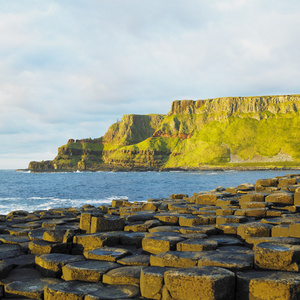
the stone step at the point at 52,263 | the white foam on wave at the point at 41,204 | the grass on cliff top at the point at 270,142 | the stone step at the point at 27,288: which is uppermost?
the grass on cliff top at the point at 270,142

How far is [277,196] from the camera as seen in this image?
1166cm

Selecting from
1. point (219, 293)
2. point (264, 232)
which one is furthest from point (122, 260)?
point (264, 232)

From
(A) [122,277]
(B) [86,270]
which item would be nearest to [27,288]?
(B) [86,270]

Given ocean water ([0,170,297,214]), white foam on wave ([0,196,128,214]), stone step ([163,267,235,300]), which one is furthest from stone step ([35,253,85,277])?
ocean water ([0,170,297,214])

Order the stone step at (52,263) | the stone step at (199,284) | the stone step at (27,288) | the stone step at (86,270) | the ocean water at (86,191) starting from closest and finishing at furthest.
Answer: the stone step at (199,284)
the stone step at (27,288)
the stone step at (86,270)
the stone step at (52,263)
the ocean water at (86,191)

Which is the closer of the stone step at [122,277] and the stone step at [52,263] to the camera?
the stone step at [122,277]

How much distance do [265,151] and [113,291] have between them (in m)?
190

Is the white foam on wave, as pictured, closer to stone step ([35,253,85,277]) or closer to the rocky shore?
the rocky shore

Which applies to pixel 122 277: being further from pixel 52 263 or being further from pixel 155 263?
pixel 52 263

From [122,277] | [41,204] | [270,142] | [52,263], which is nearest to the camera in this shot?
[122,277]

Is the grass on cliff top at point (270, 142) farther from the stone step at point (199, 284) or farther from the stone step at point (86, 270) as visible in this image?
the stone step at point (199, 284)

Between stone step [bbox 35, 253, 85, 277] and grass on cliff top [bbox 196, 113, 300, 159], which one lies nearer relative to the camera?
stone step [bbox 35, 253, 85, 277]

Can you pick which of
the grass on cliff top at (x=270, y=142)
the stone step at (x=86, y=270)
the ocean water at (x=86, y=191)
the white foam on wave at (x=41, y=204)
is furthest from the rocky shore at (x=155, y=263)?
the grass on cliff top at (x=270, y=142)

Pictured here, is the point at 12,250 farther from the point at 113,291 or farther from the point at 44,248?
the point at 113,291
